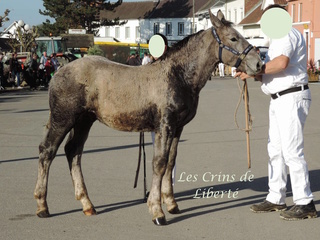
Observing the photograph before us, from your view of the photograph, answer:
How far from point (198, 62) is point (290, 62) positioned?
942 millimetres

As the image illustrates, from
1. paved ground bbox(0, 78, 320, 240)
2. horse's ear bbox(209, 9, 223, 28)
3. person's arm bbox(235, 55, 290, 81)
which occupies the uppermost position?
horse's ear bbox(209, 9, 223, 28)

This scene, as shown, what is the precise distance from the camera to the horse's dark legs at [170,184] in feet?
25.8

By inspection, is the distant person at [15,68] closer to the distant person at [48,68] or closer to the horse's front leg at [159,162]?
the distant person at [48,68]

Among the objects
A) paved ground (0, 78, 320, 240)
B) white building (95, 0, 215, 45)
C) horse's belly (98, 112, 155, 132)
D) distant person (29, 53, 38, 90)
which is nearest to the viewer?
paved ground (0, 78, 320, 240)

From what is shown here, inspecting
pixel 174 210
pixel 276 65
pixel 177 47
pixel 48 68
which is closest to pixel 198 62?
pixel 177 47

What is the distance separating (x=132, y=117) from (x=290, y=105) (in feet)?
5.34

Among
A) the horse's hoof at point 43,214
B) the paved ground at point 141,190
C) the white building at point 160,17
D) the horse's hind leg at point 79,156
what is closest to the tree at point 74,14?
the white building at point 160,17

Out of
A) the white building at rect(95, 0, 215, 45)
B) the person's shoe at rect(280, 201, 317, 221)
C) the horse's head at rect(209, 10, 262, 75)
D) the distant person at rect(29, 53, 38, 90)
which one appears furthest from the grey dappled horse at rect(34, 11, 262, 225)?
the white building at rect(95, 0, 215, 45)

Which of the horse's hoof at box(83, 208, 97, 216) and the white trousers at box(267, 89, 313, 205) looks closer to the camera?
the white trousers at box(267, 89, 313, 205)

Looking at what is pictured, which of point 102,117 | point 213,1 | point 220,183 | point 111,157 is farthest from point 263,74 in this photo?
point 213,1

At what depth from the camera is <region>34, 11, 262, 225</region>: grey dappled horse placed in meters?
7.43

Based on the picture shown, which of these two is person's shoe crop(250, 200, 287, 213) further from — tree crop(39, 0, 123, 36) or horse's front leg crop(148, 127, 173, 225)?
tree crop(39, 0, 123, 36)

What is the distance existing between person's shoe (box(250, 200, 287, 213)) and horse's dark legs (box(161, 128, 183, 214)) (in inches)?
32.9

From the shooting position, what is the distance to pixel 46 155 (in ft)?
25.8
